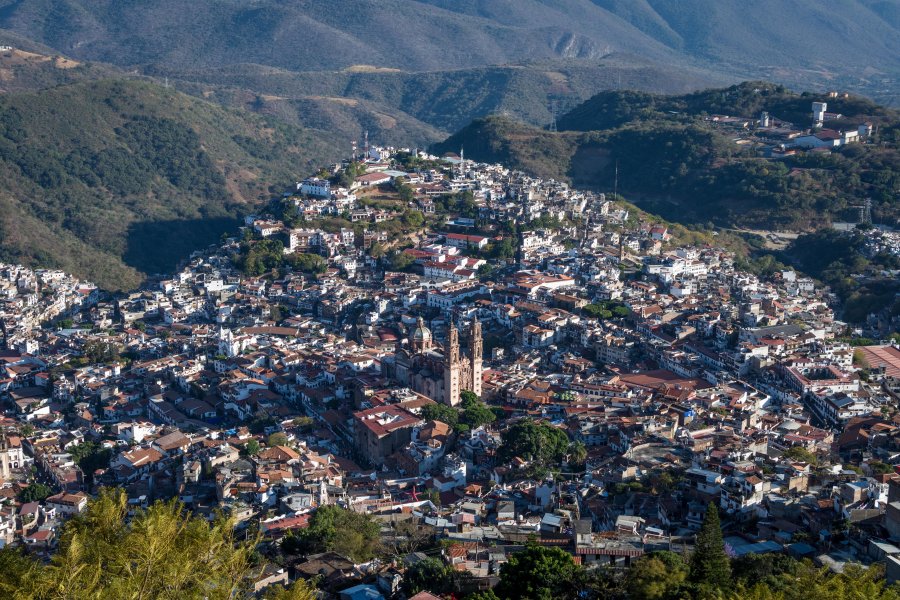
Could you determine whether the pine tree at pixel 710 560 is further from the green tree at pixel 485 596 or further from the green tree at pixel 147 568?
the green tree at pixel 147 568

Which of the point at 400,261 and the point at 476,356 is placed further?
the point at 400,261

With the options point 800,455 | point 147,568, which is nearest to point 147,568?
point 147,568

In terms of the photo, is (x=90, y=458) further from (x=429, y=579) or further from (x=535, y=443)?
(x=429, y=579)

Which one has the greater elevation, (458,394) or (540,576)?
(540,576)

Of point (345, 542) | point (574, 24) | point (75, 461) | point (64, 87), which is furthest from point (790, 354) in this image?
point (574, 24)

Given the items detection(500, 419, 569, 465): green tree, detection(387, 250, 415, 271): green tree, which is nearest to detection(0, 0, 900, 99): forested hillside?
detection(387, 250, 415, 271): green tree

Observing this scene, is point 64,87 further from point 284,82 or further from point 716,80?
point 716,80

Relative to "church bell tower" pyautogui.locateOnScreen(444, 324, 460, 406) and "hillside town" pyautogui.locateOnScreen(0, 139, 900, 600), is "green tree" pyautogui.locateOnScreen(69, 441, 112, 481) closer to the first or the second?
"hillside town" pyautogui.locateOnScreen(0, 139, 900, 600)
